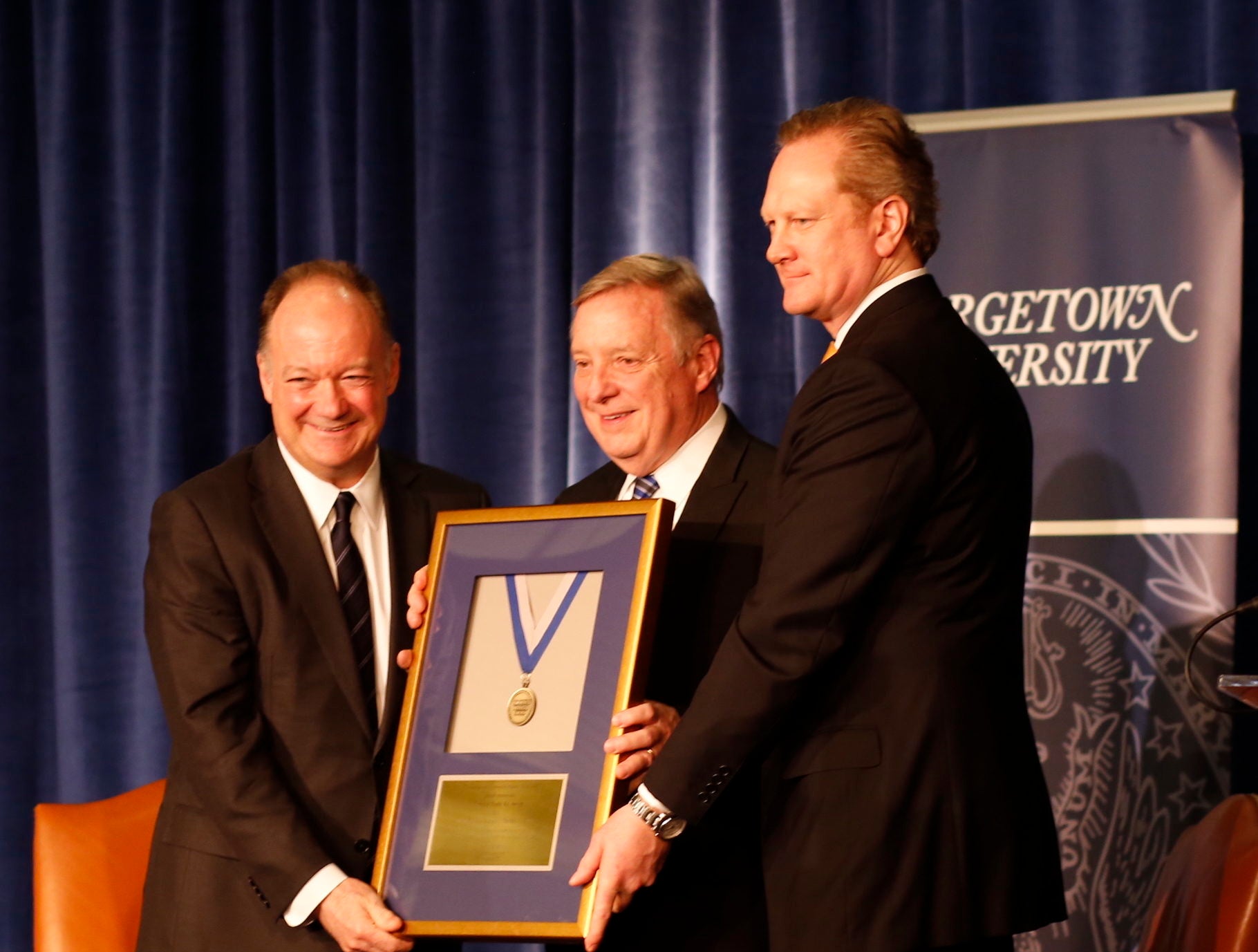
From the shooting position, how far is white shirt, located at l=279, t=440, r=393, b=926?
2.50m

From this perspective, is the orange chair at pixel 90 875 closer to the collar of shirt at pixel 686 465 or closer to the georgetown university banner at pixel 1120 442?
the collar of shirt at pixel 686 465

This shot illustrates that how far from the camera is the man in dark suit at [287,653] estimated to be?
2311 mm

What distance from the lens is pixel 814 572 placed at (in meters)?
1.99

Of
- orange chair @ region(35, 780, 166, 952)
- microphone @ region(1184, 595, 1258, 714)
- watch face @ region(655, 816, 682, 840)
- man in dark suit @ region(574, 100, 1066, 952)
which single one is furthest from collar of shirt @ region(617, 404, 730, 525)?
orange chair @ region(35, 780, 166, 952)

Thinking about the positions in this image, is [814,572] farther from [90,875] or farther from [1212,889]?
[90,875]

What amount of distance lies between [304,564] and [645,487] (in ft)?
1.95

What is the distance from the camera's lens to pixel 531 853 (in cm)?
212

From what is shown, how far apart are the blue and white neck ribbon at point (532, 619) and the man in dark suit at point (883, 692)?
0.30 m

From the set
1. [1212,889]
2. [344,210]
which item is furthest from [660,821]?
[344,210]

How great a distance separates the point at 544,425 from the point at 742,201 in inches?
33.8

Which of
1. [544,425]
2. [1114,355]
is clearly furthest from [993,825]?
[544,425]

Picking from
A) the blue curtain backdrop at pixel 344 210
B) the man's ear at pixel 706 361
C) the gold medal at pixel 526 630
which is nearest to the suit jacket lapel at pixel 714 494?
the man's ear at pixel 706 361

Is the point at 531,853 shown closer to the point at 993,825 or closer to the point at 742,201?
the point at 993,825

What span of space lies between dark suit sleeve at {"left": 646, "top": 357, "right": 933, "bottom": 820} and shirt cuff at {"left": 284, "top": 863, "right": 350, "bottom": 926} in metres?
0.57
